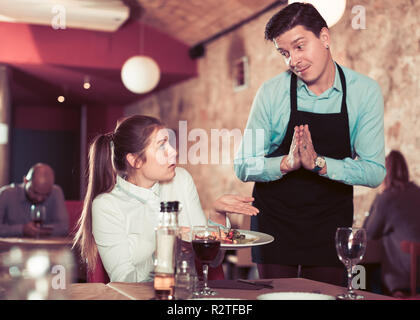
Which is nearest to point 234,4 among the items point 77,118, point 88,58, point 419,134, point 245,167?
point 88,58

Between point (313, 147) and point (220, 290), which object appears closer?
point (220, 290)

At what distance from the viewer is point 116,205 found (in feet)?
5.91

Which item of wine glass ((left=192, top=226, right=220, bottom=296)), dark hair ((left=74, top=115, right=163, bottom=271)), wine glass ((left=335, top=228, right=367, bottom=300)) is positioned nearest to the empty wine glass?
dark hair ((left=74, top=115, right=163, bottom=271))

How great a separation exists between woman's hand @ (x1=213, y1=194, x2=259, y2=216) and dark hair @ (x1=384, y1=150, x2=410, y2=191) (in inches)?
A: 94.5

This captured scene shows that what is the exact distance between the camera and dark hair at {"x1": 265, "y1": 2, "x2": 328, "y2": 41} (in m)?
1.87

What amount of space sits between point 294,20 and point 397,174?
7.15ft

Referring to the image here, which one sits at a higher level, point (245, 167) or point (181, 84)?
point (181, 84)

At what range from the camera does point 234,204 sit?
1.59 m

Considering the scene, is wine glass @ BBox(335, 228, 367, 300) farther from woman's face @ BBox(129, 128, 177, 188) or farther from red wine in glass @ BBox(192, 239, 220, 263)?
woman's face @ BBox(129, 128, 177, 188)

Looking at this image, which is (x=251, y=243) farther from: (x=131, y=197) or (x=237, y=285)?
(x=131, y=197)

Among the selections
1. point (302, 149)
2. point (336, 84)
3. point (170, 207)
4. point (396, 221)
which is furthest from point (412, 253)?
point (170, 207)

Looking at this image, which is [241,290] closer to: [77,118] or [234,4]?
[234,4]

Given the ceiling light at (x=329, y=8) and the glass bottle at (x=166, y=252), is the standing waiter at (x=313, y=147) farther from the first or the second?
the ceiling light at (x=329, y=8)
